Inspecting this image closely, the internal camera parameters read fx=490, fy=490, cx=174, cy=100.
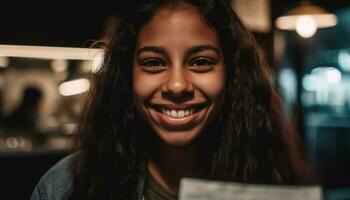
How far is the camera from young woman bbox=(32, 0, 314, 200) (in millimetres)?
1315

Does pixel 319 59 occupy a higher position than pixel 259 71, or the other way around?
pixel 319 59

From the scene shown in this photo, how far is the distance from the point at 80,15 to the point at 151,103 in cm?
423

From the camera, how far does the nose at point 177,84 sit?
50.1 inches

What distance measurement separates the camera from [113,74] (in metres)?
1.56

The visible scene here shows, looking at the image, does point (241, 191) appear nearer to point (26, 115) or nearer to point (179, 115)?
point (179, 115)

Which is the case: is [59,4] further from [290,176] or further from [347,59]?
[290,176]

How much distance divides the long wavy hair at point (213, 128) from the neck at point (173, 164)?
4 centimetres

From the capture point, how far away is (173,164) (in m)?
1.47

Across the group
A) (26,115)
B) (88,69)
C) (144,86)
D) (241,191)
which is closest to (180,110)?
(144,86)

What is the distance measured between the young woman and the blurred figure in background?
4.65 m

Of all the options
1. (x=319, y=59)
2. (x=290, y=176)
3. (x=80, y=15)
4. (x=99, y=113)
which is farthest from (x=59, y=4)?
(x=290, y=176)

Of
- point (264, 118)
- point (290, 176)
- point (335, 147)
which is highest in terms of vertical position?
point (264, 118)

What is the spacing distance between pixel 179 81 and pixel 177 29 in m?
0.15

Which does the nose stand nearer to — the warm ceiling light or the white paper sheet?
the white paper sheet
